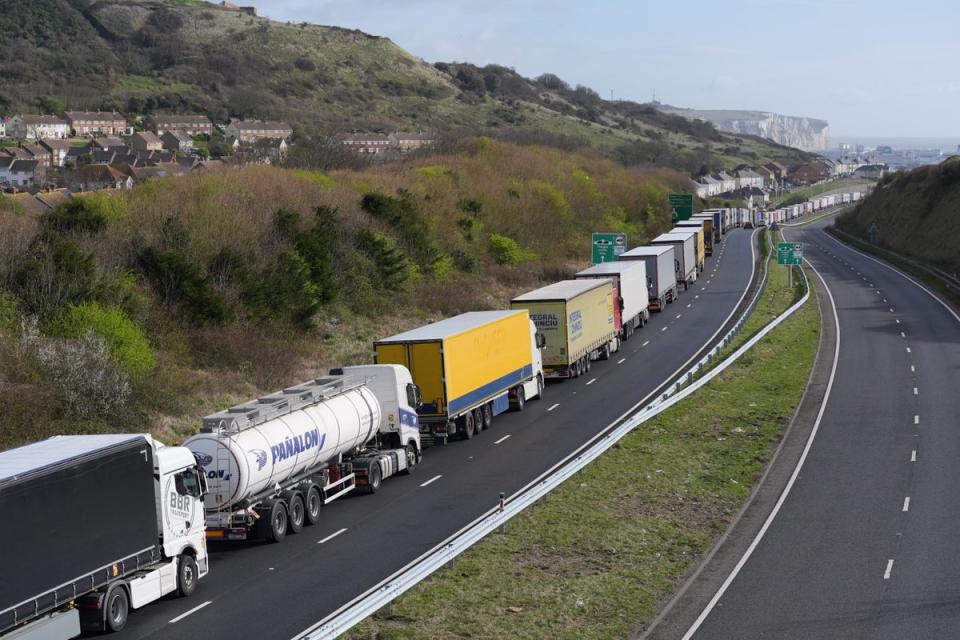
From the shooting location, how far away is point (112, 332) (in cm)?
3850

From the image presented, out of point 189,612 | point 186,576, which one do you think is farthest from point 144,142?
point 189,612

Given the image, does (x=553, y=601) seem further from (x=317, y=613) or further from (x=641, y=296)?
(x=641, y=296)

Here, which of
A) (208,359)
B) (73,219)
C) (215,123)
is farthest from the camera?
(215,123)

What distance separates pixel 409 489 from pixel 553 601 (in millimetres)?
10632

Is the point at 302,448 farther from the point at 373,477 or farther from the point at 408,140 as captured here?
the point at 408,140

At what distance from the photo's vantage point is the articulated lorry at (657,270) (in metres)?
69.2

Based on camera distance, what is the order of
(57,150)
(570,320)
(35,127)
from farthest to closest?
(35,127) < (57,150) < (570,320)

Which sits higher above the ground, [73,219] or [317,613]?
[73,219]

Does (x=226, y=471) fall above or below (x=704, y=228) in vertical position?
above

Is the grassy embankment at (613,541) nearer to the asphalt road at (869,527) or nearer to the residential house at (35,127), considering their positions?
the asphalt road at (869,527)

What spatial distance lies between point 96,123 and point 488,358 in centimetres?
14129

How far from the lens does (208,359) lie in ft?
142

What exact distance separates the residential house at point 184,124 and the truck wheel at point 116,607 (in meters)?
150

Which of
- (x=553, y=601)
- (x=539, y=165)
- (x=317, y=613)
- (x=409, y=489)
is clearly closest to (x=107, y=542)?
(x=317, y=613)
